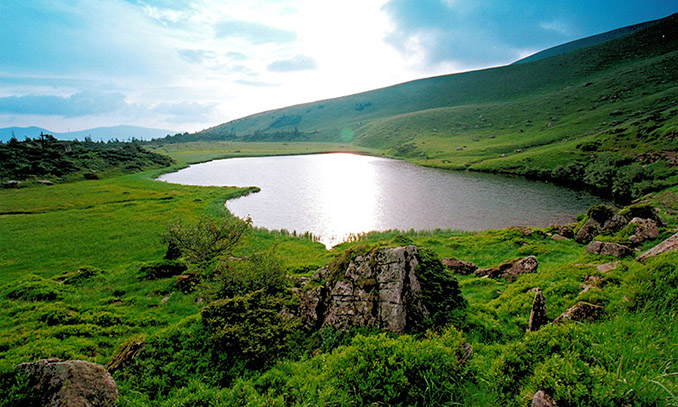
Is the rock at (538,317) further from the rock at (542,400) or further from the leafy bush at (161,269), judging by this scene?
the leafy bush at (161,269)

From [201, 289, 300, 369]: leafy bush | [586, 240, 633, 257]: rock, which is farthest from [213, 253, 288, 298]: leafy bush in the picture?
[586, 240, 633, 257]: rock

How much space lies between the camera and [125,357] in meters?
8.57

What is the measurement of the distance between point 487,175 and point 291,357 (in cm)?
7669

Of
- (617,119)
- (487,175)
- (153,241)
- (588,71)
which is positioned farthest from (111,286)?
(588,71)

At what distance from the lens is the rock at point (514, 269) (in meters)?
15.8

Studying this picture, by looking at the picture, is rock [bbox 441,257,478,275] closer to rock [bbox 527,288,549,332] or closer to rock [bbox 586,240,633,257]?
rock [bbox 586,240,633,257]

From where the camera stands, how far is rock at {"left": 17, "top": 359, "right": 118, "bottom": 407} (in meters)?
5.89

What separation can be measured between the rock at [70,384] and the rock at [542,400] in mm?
8637

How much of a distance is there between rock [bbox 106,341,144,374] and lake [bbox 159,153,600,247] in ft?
82.0

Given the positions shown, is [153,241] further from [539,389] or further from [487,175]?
[487,175]

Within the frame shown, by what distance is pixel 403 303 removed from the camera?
8.54 m

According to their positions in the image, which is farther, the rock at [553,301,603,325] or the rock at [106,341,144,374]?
the rock at [106,341,144,374]

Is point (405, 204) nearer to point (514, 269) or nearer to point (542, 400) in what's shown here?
point (514, 269)

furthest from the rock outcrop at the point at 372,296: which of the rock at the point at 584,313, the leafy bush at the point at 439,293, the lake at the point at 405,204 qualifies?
the lake at the point at 405,204
